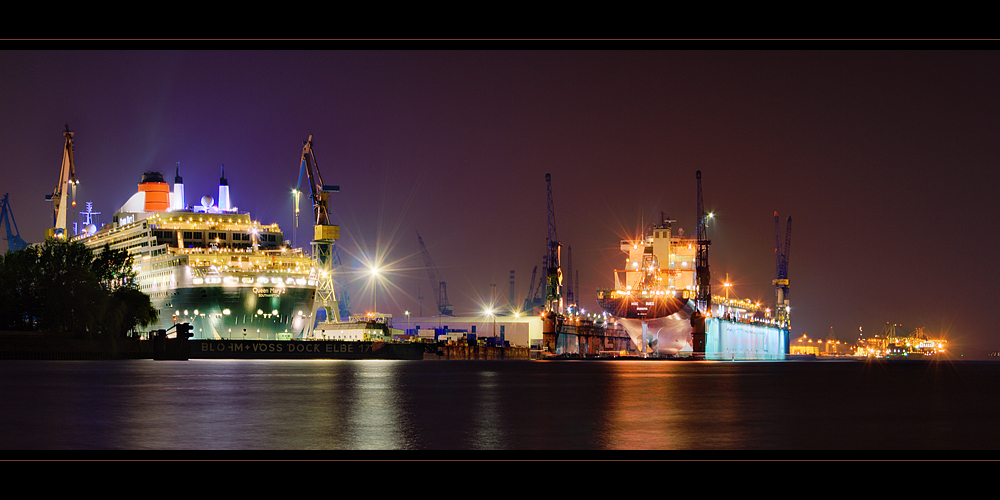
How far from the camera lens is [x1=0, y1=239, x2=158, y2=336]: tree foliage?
296 feet

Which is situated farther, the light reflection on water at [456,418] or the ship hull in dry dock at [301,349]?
the ship hull in dry dock at [301,349]

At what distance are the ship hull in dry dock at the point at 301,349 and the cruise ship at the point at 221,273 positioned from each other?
6.46 feet

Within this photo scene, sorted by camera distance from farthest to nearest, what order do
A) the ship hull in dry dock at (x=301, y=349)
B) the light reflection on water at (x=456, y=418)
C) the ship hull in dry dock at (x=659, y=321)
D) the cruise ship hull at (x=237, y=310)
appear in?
1. the ship hull in dry dock at (x=659, y=321)
2. the cruise ship hull at (x=237, y=310)
3. the ship hull in dry dock at (x=301, y=349)
4. the light reflection on water at (x=456, y=418)

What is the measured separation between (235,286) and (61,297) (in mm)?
25321

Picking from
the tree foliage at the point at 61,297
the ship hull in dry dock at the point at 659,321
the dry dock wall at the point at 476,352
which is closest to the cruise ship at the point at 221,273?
the tree foliage at the point at 61,297

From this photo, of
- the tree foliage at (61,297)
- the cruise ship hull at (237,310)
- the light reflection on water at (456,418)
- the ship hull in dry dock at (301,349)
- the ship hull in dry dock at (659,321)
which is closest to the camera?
the light reflection on water at (456,418)

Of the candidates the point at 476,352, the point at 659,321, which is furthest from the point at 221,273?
the point at 659,321

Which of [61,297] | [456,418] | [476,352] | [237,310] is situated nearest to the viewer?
[456,418]

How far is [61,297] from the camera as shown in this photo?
90.1 metres

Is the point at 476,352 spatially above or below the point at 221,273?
below

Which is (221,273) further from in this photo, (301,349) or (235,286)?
(301,349)

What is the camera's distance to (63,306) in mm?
90188

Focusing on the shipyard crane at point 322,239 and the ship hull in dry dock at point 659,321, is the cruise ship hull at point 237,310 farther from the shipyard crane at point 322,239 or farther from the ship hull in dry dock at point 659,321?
the ship hull in dry dock at point 659,321

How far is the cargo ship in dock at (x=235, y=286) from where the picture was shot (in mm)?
113000
